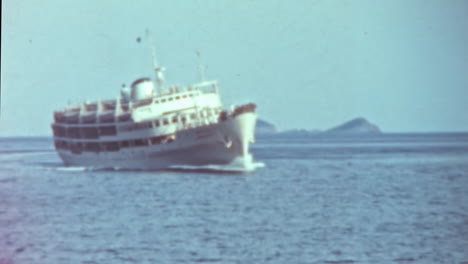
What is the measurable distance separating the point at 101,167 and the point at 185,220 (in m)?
44.7

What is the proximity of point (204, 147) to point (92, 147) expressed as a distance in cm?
1701

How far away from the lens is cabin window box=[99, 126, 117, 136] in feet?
274

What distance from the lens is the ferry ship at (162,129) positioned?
7612cm

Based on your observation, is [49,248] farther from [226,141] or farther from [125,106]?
[125,106]

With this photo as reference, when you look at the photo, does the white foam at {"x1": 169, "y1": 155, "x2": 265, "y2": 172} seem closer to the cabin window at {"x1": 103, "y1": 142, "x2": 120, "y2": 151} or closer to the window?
the window

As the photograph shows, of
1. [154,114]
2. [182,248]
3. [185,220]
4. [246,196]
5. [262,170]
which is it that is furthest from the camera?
[262,170]

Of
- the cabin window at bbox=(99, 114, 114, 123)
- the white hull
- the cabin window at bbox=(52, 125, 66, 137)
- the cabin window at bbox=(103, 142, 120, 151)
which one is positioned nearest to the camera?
the white hull

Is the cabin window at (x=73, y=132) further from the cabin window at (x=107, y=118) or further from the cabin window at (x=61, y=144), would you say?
the cabin window at (x=107, y=118)

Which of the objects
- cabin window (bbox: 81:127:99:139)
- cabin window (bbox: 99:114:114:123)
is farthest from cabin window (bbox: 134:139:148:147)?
cabin window (bbox: 81:127:99:139)

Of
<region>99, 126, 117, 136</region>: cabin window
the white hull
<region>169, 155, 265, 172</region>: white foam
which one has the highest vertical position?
<region>99, 126, 117, 136</region>: cabin window

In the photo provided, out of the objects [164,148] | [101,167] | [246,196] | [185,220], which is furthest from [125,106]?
[185,220]

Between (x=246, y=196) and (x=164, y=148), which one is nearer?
(x=246, y=196)

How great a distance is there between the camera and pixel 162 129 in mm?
78062

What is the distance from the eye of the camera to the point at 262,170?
86750mm
